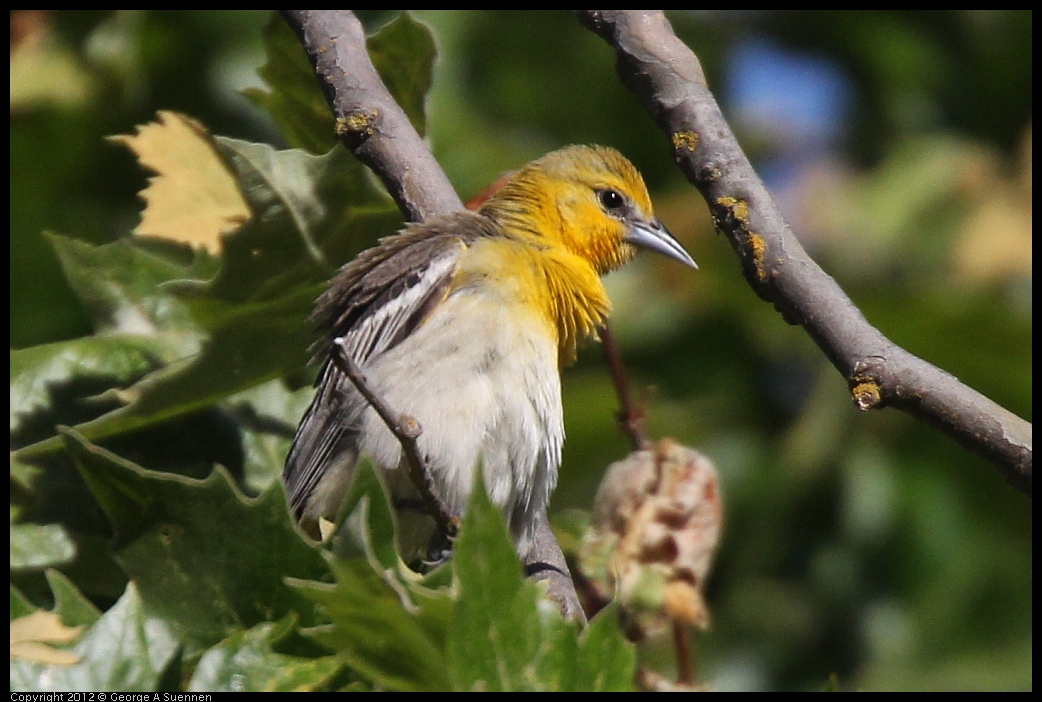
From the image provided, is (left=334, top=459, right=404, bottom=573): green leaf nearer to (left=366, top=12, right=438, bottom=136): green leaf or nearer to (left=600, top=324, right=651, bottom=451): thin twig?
(left=600, top=324, right=651, bottom=451): thin twig

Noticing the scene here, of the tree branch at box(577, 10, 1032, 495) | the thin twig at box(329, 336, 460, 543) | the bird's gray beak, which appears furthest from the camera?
the bird's gray beak

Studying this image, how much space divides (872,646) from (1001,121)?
3.71 meters

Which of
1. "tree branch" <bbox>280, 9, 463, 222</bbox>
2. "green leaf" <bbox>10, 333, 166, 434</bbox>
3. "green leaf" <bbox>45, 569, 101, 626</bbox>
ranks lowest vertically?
"green leaf" <bbox>45, 569, 101, 626</bbox>

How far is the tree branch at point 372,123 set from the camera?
3.71 m

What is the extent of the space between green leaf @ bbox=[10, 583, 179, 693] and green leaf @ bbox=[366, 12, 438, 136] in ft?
6.72

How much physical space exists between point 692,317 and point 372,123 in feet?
10.8

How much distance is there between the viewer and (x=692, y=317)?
6633 millimetres

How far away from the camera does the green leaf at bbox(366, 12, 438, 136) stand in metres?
3.88

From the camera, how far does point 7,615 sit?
2850 millimetres

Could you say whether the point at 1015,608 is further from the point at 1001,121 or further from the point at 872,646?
the point at 1001,121

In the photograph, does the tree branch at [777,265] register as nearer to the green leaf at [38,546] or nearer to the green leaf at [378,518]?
the green leaf at [378,518]

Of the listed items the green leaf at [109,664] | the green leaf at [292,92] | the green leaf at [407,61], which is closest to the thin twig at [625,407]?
the green leaf at [407,61]

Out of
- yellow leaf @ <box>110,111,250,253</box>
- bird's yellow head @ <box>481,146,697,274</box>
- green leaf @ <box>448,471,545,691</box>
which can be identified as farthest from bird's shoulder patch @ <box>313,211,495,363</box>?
green leaf @ <box>448,471,545,691</box>

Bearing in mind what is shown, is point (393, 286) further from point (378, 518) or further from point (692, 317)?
point (692, 317)
